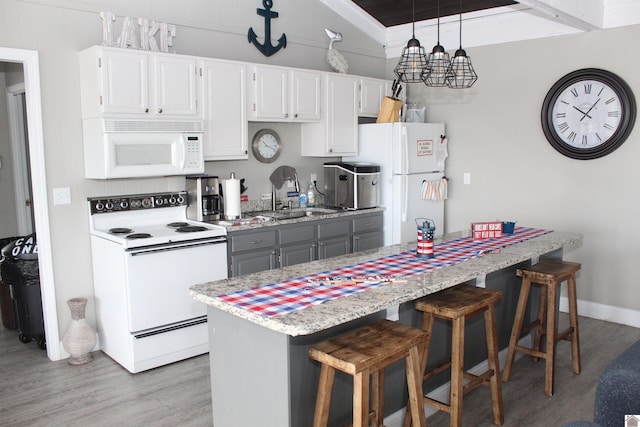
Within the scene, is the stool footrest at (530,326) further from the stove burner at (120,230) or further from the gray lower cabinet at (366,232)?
the stove burner at (120,230)

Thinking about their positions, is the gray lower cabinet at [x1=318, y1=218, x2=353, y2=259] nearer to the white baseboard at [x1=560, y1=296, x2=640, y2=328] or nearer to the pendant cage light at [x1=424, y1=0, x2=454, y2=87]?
the pendant cage light at [x1=424, y1=0, x2=454, y2=87]

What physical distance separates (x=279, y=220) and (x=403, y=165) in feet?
4.59

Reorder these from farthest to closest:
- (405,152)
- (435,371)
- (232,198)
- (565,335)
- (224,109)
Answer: (405,152) → (232,198) → (224,109) → (565,335) → (435,371)

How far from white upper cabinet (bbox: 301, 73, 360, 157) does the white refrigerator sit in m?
0.17

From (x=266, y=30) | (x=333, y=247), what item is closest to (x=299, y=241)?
(x=333, y=247)

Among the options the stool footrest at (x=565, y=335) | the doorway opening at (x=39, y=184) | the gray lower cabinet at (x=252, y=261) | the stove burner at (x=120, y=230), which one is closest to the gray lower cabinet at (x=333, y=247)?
the gray lower cabinet at (x=252, y=261)

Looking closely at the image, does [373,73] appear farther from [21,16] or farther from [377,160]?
[21,16]

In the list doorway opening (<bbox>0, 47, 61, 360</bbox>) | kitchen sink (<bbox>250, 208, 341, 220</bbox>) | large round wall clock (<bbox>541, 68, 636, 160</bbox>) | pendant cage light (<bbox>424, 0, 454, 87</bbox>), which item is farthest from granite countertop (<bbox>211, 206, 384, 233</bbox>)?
large round wall clock (<bbox>541, 68, 636, 160</bbox>)

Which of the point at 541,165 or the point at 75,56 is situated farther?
the point at 541,165

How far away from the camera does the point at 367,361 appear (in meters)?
2.09

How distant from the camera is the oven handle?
357cm

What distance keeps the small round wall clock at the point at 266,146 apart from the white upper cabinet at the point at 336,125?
1.09 ft

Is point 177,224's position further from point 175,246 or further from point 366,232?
point 366,232

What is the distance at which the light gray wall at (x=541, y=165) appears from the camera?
4.50m
